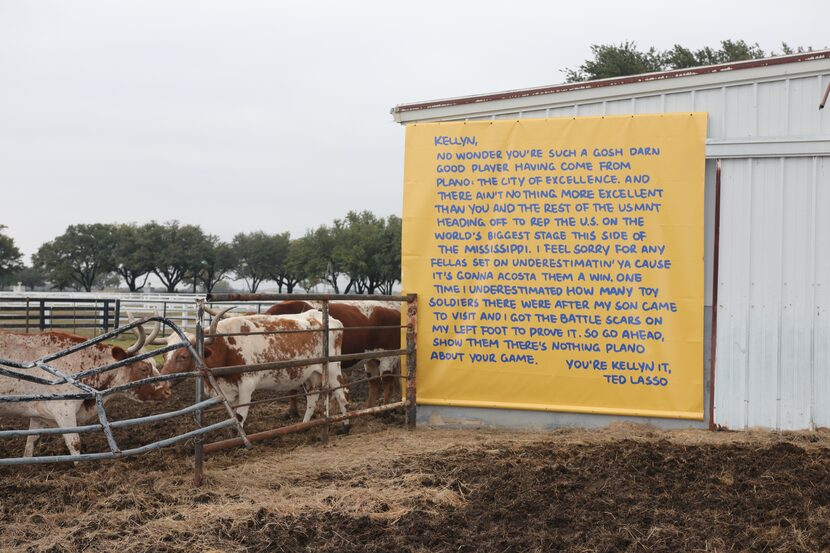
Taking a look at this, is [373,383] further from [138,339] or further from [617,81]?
[617,81]

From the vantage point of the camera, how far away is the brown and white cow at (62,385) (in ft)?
22.0

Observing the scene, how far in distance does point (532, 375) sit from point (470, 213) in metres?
1.72

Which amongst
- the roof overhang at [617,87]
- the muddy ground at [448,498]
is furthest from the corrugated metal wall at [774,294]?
the roof overhang at [617,87]

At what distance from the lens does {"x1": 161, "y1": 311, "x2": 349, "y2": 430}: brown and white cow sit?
761cm

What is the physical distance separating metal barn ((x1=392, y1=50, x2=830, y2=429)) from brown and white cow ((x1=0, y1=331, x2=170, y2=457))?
403cm

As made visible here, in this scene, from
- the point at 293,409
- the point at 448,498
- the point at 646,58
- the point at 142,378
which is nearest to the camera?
the point at 448,498

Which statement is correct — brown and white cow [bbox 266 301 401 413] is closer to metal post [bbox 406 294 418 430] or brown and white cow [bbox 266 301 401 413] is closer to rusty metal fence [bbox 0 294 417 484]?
rusty metal fence [bbox 0 294 417 484]

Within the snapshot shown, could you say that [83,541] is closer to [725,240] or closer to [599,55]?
[725,240]

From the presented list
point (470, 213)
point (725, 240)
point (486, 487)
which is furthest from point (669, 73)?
point (486, 487)

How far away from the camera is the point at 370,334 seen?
9.76 meters

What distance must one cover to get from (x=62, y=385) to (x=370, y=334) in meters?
3.76

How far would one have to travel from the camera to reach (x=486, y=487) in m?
5.36

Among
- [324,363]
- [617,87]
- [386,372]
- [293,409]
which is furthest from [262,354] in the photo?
[617,87]

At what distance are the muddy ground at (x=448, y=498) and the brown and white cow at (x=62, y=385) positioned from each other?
16.1 inches
